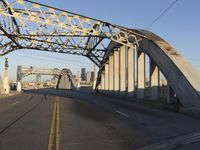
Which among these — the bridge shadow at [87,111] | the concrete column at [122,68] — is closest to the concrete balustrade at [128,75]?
the concrete column at [122,68]

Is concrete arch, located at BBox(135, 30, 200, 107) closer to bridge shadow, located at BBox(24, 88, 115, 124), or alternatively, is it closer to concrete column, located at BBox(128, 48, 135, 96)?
bridge shadow, located at BBox(24, 88, 115, 124)

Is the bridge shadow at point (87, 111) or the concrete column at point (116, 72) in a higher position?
the concrete column at point (116, 72)

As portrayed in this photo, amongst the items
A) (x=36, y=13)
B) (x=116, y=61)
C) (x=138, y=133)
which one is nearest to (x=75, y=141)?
(x=138, y=133)

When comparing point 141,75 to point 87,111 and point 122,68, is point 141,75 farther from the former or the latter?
point 87,111

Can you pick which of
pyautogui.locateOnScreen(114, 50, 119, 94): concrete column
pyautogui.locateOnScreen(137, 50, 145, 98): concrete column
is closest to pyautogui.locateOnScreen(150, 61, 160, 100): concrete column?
pyautogui.locateOnScreen(137, 50, 145, 98): concrete column

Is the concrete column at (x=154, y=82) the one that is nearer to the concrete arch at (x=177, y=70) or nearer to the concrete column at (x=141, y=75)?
the concrete arch at (x=177, y=70)

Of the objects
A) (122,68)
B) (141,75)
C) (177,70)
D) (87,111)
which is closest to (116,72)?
(122,68)

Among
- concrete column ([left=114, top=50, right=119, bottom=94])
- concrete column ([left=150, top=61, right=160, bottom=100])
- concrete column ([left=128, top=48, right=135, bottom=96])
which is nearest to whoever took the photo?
concrete column ([left=150, top=61, right=160, bottom=100])

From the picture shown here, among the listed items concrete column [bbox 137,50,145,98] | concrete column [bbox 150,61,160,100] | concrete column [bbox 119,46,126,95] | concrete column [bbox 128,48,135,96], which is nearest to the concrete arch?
concrete column [bbox 150,61,160,100]

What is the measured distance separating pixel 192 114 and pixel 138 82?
1553 cm

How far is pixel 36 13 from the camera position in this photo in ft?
121

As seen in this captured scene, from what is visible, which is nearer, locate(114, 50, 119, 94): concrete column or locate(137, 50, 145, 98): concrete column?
locate(137, 50, 145, 98): concrete column

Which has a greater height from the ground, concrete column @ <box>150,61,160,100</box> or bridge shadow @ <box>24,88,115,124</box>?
concrete column @ <box>150,61,160,100</box>

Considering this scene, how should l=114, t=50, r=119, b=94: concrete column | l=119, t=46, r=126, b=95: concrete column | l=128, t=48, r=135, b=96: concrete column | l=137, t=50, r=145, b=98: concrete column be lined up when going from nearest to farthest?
l=137, t=50, r=145, b=98: concrete column → l=128, t=48, r=135, b=96: concrete column → l=119, t=46, r=126, b=95: concrete column → l=114, t=50, r=119, b=94: concrete column
